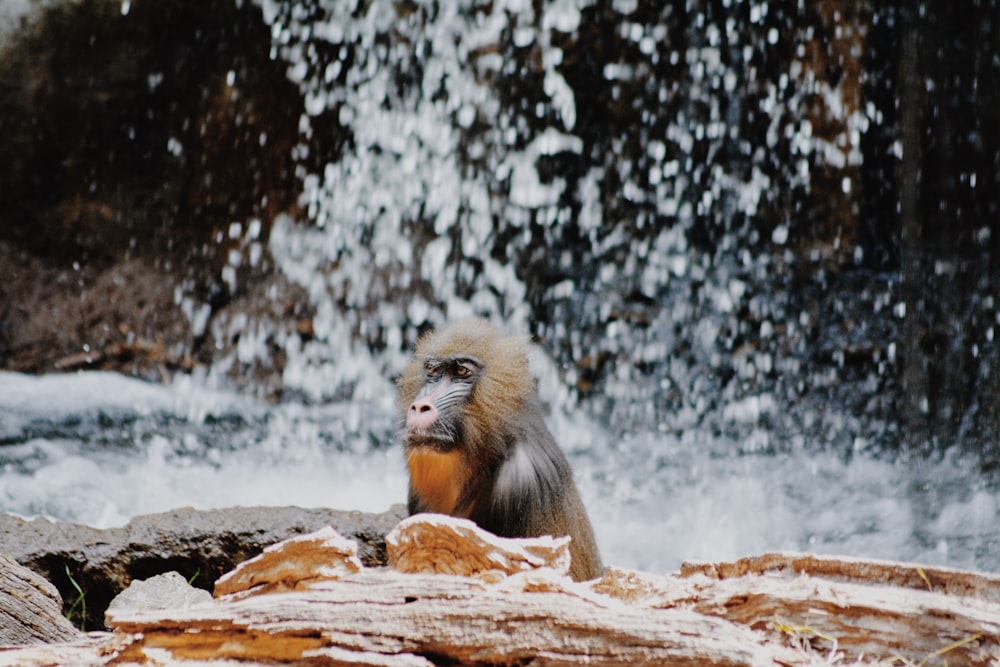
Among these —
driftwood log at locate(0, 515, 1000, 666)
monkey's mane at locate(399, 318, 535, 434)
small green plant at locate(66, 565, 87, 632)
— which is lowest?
small green plant at locate(66, 565, 87, 632)

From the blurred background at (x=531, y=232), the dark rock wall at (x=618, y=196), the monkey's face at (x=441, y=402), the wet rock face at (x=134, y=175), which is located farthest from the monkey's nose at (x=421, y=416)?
the wet rock face at (x=134, y=175)

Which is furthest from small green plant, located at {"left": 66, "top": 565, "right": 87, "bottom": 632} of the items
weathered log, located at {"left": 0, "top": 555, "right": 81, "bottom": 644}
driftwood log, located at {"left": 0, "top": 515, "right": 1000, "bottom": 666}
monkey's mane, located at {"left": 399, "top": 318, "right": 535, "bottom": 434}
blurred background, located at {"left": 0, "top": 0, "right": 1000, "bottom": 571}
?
blurred background, located at {"left": 0, "top": 0, "right": 1000, "bottom": 571}

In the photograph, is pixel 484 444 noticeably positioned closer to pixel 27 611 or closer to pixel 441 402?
pixel 441 402

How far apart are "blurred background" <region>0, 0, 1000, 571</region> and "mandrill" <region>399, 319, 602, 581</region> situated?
3.03 meters

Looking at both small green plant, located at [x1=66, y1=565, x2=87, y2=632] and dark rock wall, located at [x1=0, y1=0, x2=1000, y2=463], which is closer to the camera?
small green plant, located at [x1=66, y1=565, x2=87, y2=632]

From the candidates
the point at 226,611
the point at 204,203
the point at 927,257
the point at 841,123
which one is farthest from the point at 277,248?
the point at 226,611

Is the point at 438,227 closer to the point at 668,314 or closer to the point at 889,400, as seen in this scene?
the point at 668,314

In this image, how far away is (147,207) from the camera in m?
7.76

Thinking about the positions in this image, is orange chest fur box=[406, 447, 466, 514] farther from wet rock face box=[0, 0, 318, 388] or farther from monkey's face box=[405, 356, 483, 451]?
wet rock face box=[0, 0, 318, 388]

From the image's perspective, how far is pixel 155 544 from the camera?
390 cm

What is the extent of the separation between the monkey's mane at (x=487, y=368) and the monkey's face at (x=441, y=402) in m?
0.03

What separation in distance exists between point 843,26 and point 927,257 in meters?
1.95

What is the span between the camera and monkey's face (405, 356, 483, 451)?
3.21m

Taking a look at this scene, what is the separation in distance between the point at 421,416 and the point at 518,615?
1513 mm
